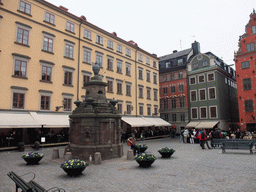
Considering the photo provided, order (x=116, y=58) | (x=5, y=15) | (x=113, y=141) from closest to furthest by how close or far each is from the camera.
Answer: (x=113, y=141)
(x=5, y=15)
(x=116, y=58)

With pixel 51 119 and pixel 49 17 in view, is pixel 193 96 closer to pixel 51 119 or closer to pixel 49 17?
pixel 51 119

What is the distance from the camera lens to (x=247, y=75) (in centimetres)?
3070

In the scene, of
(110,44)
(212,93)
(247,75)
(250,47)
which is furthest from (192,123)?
(110,44)

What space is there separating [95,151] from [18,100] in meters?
12.3

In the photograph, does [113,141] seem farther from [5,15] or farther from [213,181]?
[5,15]

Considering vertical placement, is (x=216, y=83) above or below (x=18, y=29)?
below

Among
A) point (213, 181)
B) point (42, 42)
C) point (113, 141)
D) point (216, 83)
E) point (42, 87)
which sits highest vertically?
point (42, 42)

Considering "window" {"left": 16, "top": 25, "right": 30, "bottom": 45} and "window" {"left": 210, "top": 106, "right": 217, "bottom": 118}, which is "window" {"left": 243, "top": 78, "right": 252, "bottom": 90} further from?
"window" {"left": 16, "top": 25, "right": 30, "bottom": 45}

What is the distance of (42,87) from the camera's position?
2255 centimetres

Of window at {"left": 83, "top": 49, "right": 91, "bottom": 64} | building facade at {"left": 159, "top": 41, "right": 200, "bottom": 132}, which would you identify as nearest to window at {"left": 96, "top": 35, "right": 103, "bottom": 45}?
window at {"left": 83, "top": 49, "right": 91, "bottom": 64}

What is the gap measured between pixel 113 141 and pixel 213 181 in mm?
7328

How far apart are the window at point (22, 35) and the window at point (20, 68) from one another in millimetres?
2045

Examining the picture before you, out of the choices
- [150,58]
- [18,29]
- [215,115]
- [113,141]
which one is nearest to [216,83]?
[215,115]

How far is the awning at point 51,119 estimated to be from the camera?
66.6ft
